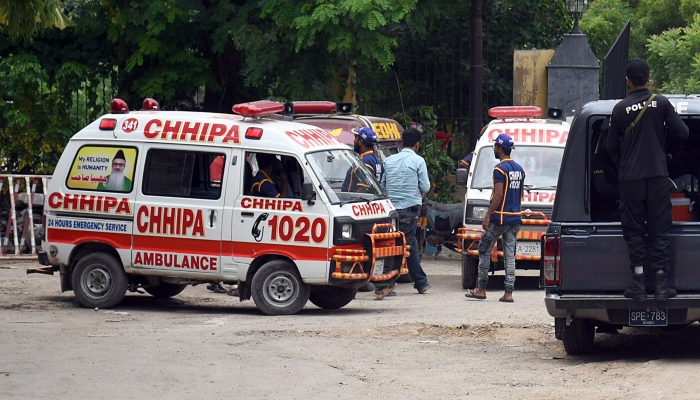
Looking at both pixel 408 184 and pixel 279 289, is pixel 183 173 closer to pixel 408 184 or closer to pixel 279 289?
pixel 279 289

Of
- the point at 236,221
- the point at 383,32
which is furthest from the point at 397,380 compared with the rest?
the point at 383,32

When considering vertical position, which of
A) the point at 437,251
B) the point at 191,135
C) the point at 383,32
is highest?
the point at 383,32

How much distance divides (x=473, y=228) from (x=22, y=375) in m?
7.65

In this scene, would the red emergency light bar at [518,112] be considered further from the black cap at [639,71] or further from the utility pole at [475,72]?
the black cap at [639,71]

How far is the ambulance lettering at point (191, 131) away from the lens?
485 inches

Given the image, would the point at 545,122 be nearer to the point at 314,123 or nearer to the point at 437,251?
the point at 314,123

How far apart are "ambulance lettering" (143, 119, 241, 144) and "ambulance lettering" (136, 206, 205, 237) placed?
30.1 inches

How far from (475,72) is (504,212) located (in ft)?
24.4

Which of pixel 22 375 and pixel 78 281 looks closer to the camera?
pixel 22 375

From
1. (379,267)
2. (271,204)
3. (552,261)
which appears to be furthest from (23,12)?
(552,261)

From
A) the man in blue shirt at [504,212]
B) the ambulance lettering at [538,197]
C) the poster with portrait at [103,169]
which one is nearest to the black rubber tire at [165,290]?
the poster with portrait at [103,169]

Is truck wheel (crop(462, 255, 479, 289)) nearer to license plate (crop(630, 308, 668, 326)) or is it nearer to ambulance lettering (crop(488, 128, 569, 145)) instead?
ambulance lettering (crop(488, 128, 569, 145))

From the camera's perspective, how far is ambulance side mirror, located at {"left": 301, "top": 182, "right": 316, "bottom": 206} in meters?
12.0

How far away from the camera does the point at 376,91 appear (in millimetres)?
22297
